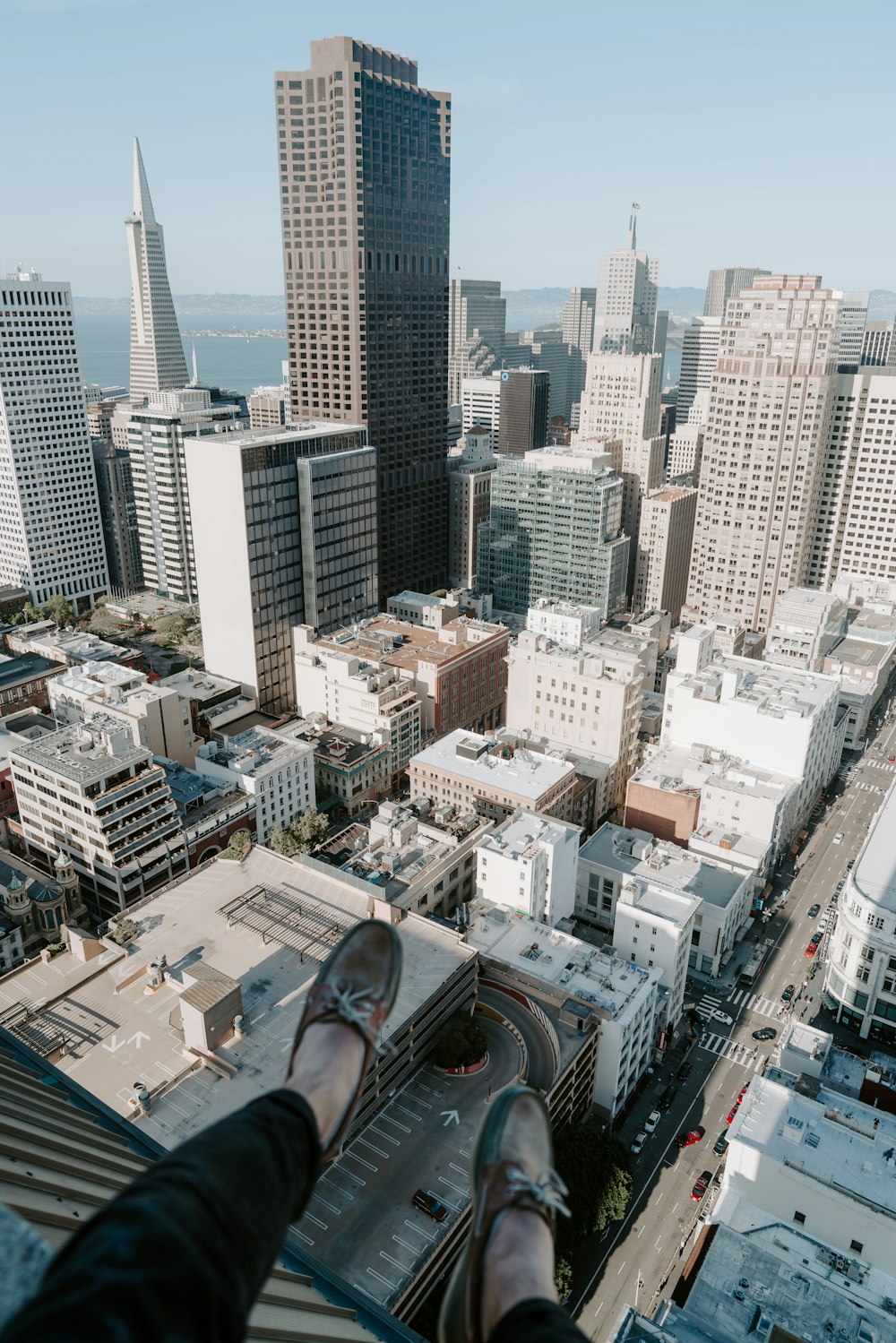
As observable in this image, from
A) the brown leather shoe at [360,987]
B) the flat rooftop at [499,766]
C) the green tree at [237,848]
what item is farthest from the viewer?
the flat rooftop at [499,766]

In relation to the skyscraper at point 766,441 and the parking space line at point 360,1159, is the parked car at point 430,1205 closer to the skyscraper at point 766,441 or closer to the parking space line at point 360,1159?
the parking space line at point 360,1159

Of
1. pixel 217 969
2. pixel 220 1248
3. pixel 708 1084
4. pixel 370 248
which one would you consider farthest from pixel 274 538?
pixel 220 1248

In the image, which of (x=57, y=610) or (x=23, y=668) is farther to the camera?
(x=57, y=610)

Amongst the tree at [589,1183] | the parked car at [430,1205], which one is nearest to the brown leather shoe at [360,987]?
the parked car at [430,1205]

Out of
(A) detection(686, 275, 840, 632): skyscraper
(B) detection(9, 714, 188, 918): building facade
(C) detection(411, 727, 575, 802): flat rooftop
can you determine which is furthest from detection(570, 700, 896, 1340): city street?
(A) detection(686, 275, 840, 632): skyscraper

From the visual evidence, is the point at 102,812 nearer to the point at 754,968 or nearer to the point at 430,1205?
the point at 430,1205

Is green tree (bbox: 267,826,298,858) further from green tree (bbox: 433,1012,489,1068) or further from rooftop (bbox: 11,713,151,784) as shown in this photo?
green tree (bbox: 433,1012,489,1068)
